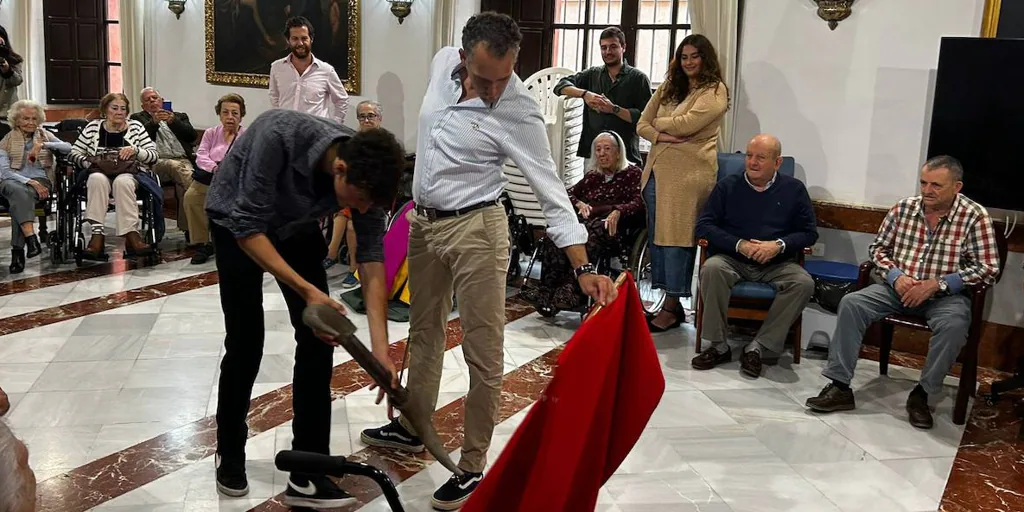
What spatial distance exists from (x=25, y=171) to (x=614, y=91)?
12.4 feet

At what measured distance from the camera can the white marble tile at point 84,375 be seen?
404cm

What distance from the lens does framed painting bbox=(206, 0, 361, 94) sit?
7387 millimetres

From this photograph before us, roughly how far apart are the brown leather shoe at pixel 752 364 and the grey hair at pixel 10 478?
352 cm

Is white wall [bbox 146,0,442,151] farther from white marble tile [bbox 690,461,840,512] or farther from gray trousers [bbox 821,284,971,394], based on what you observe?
white marble tile [bbox 690,461,840,512]

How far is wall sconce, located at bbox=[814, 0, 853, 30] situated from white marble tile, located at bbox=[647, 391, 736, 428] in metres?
2.17

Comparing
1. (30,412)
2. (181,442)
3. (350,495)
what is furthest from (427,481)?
(30,412)

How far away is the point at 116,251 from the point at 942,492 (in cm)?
538

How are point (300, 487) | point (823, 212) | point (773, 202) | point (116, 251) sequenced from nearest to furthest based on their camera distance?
point (300, 487)
point (773, 202)
point (823, 212)
point (116, 251)

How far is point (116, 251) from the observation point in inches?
261

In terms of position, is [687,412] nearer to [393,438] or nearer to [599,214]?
[393,438]

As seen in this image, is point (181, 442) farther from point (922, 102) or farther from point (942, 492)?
point (922, 102)

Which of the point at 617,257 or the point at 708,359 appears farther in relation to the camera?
the point at 617,257

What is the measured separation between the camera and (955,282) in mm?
4055

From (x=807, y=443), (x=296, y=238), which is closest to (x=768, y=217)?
(x=807, y=443)
